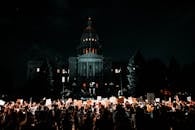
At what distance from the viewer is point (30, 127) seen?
12.3 metres

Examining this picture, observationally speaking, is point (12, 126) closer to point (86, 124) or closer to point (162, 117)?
point (86, 124)

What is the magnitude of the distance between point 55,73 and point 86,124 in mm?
139303

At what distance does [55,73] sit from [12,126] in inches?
5519

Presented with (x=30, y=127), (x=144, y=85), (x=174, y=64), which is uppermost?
(x=174, y=64)

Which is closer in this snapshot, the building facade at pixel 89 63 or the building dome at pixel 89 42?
the building facade at pixel 89 63

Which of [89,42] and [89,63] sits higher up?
[89,42]

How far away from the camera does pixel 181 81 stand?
3061 inches

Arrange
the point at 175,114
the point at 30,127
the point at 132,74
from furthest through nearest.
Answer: the point at 132,74, the point at 175,114, the point at 30,127

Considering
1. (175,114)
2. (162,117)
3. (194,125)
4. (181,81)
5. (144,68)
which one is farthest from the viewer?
(144,68)

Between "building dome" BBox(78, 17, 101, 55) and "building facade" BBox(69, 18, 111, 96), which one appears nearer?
"building facade" BBox(69, 18, 111, 96)

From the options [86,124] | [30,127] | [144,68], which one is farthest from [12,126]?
[144,68]

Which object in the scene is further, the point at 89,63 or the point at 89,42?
the point at 89,42

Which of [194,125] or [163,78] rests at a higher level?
[163,78]

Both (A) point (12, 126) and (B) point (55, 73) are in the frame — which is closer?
(A) point (12, 126)
